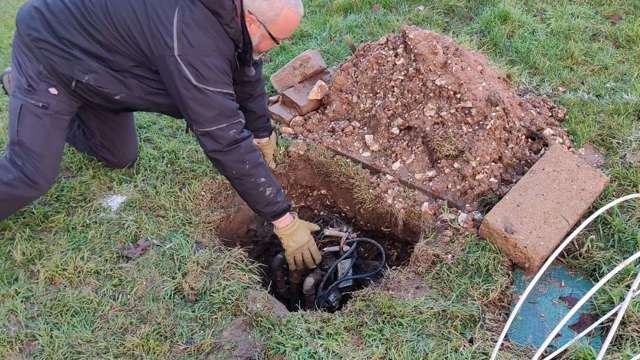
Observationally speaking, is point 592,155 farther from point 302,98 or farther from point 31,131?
point 31,131

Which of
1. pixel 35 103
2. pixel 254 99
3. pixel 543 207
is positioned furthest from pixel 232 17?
pixel 543 207

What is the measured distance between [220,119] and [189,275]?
2.61 feet

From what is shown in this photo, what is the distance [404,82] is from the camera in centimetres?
336

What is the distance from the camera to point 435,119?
3.23 metres

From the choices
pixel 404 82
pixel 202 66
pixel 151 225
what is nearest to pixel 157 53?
pixel 202 66

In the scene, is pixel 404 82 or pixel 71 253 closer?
pixel 71 253

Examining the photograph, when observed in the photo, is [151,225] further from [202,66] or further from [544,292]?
[544,292]

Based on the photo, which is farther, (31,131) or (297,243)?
(297,243)

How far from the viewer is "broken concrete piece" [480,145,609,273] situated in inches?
106

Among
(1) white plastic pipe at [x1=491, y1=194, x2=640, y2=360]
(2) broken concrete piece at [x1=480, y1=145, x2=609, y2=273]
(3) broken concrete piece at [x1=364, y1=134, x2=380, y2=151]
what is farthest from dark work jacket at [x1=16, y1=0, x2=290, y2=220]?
(1) white plastic pipe at [x1=491, y1=194, x2=640, y2=360]

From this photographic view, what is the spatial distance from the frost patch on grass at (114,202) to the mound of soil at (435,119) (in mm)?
1127

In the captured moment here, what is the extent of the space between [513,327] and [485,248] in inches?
16.0

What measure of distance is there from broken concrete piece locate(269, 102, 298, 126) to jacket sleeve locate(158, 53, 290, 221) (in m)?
1.02

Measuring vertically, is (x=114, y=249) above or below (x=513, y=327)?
above
